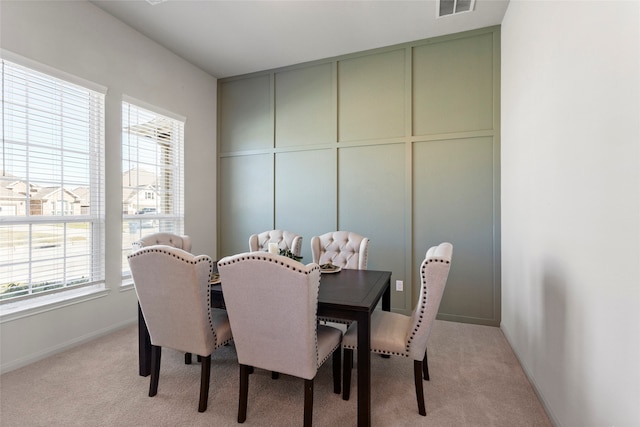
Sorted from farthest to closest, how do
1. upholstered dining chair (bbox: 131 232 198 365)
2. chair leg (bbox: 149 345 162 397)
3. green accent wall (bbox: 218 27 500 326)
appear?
green accent wall (bbox: 218 27 500 326) < upholstered dining chair (bbox: 131 232 198 365) < chair leg (bbox: 149 345 162 397)

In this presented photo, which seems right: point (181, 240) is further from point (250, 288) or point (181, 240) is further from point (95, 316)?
point (250, 288)

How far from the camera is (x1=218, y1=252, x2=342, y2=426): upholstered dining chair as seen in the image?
1443mm

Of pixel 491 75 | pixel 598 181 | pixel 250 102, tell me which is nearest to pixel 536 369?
pixel 598 181

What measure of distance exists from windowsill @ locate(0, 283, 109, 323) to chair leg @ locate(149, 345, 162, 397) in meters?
1.32

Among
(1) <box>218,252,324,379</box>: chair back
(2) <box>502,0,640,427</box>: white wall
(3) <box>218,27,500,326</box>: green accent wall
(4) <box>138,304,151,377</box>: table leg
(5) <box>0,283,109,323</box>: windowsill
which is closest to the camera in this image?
(2) <box>502,0,640,427</box>: white wall

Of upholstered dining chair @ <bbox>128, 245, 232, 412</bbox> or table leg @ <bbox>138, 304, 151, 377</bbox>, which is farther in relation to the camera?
table leg @ <bbox>138, 304, 151, 377</bbox>

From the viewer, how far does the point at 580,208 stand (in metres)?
1.45

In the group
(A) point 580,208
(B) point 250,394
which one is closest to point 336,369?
(B) point 250,394

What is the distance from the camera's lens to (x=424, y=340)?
1.78 m

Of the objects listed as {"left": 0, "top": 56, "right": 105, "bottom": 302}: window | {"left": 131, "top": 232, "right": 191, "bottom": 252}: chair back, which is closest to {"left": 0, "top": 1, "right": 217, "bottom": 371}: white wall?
{"left": 0, "top": 56, "right": 105, "bottom": 302}: window

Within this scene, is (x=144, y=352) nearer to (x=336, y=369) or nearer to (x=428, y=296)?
(x=336, y=369)

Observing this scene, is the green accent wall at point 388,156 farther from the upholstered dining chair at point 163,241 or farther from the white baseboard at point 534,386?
the upholstered dining chair at point 163,241

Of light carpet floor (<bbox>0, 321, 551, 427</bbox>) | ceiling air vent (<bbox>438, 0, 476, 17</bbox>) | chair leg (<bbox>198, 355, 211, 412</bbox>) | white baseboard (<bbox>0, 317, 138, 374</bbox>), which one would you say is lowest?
light carpet floor (<bbox>0, 321, 551, 427</bbox>)

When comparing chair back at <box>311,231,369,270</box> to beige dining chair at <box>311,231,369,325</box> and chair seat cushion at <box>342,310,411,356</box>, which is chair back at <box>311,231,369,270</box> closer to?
beige dining chair at <box>311,231,369,325</box>
